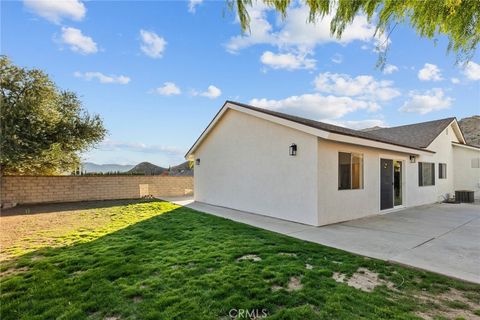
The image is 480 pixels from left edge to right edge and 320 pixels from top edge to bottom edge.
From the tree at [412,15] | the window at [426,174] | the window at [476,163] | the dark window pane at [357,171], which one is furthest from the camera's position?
the window at [476,163]

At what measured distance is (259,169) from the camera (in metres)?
9.74

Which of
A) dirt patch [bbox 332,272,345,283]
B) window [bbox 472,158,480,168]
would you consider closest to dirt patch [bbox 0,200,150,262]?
dirt patch [bbox 332,272,345,283]

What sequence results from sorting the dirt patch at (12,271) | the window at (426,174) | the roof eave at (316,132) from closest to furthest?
1. the dirt patch at (12,271)
2. the roof eave at (316,132)
3. the window at (426,174)

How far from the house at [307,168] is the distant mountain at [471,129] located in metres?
16.1

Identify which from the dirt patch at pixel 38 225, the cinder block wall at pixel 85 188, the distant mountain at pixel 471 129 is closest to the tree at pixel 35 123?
the cinder block wall at pixel 85 188

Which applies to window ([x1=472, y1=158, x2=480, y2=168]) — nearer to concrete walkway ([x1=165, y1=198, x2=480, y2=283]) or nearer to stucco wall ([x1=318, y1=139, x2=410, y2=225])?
concrete walkway ([x1=165, y1=198, x2=480, y2=283])

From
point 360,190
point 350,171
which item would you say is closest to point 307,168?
point 350,171

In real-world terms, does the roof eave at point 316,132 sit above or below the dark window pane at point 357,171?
above

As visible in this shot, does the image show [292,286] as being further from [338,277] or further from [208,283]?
[208,283]

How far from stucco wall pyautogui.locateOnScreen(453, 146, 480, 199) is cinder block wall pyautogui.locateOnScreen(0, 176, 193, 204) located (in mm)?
18427

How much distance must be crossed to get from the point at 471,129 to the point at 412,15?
3573 centimetres

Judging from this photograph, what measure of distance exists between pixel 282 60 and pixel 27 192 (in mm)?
14033

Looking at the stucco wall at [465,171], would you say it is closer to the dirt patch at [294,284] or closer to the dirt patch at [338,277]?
the dirt patch at [338,277]

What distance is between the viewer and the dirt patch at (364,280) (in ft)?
11.4
